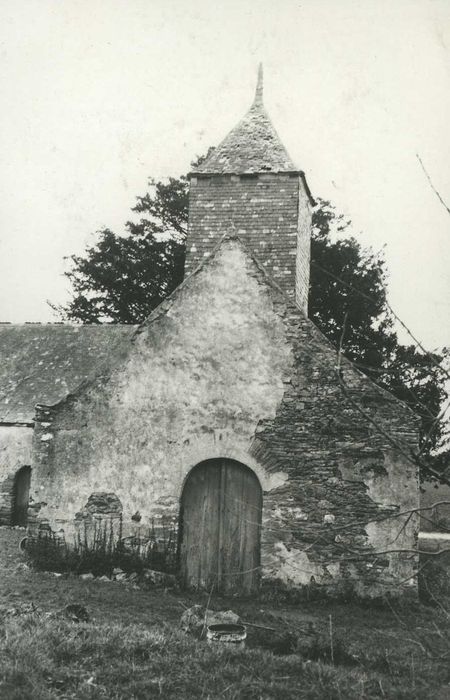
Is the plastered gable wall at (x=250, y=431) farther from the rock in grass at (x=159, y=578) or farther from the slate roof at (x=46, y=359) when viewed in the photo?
the slate roof at (x=46, y=359)

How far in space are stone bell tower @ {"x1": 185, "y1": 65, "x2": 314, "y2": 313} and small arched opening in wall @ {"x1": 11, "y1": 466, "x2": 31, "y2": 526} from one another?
8.79m

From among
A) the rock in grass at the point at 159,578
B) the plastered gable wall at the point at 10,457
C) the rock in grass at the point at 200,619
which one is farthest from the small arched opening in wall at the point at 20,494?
the rock in grass at the point at 200,619

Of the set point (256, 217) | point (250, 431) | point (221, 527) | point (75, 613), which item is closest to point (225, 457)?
point (250, 431)

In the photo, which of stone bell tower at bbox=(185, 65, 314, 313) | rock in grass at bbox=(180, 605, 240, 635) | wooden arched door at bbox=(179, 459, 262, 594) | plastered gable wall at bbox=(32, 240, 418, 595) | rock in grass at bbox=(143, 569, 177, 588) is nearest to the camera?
rock in grass at bbox=(180, 605, 240, 635)

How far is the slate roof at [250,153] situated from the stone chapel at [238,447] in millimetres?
6588

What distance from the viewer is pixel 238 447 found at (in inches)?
429

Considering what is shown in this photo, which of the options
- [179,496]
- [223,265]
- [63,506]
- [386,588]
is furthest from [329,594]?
[223,265]

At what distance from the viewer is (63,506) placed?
37.3ft

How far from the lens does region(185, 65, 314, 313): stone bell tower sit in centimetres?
1691

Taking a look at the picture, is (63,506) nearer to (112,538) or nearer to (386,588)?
(112,538)

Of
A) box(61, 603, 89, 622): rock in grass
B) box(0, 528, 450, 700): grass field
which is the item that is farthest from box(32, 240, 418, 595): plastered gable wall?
box(61, 603, 89, 622): rock in grass

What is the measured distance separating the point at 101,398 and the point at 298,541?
4.09m

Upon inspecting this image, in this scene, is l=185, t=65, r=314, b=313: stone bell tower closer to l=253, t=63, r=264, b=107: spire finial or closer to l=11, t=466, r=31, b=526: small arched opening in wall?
l=253, t=63, r=264, b=107: spire finial

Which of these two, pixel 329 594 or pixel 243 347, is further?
pixel 243 347
